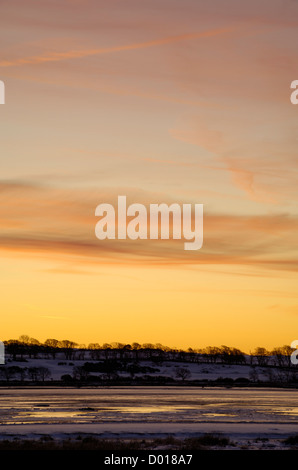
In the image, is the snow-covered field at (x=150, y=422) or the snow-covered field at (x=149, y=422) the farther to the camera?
the snow-covered field at (x=150, y=422)

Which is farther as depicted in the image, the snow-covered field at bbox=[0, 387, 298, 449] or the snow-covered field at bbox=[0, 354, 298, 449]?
the snow-covered field at bbox=[0, 387, 298, 449]

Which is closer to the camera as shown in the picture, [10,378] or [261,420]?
[261,420]

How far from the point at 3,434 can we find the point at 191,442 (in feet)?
45.7

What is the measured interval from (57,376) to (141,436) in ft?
450

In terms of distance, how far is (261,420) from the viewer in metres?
63.0

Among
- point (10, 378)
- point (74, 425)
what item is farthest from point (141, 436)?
point (10, 378)

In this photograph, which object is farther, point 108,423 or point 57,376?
point 57,376
